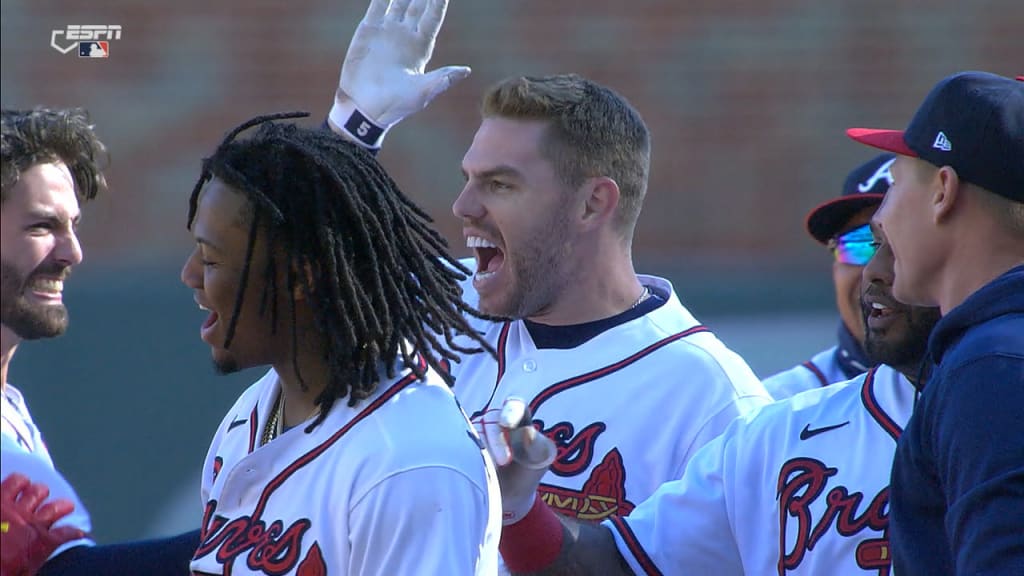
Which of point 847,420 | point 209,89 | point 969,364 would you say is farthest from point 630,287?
point 209,89

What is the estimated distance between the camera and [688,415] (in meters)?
2.76

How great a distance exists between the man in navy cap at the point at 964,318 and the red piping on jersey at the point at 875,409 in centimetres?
40

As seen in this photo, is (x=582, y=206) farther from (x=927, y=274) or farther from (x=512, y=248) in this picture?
(x=927, y=274)

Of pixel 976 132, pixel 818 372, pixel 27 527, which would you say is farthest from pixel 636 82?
pixel 27 527

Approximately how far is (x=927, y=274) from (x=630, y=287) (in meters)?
1.09

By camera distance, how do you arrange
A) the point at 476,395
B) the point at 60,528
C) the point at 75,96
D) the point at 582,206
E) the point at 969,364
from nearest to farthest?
the point at 969,364, the point at 60,528, the point at 476,395, the point at 582,206, the point at 75,96

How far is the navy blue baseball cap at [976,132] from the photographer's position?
198 centimetres

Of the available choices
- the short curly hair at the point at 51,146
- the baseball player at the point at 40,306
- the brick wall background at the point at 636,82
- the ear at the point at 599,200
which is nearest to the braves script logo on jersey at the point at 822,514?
the ear at the point at 599,200

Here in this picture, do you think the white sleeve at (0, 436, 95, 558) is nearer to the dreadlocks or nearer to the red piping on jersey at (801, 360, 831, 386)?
the dreadlocks

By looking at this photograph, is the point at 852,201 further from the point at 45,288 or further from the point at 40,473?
the point at 40,473

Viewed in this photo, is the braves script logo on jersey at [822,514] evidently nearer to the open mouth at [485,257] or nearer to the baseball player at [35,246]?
the open mouth at [485,257]

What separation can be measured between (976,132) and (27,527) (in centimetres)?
145

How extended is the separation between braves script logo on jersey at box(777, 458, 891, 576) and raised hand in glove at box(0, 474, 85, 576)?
1.18 meters

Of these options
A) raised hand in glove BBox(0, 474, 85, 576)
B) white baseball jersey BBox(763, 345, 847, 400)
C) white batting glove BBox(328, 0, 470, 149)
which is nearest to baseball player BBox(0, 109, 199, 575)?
raised hand in glove BBox(0, 474, 85, 576)
